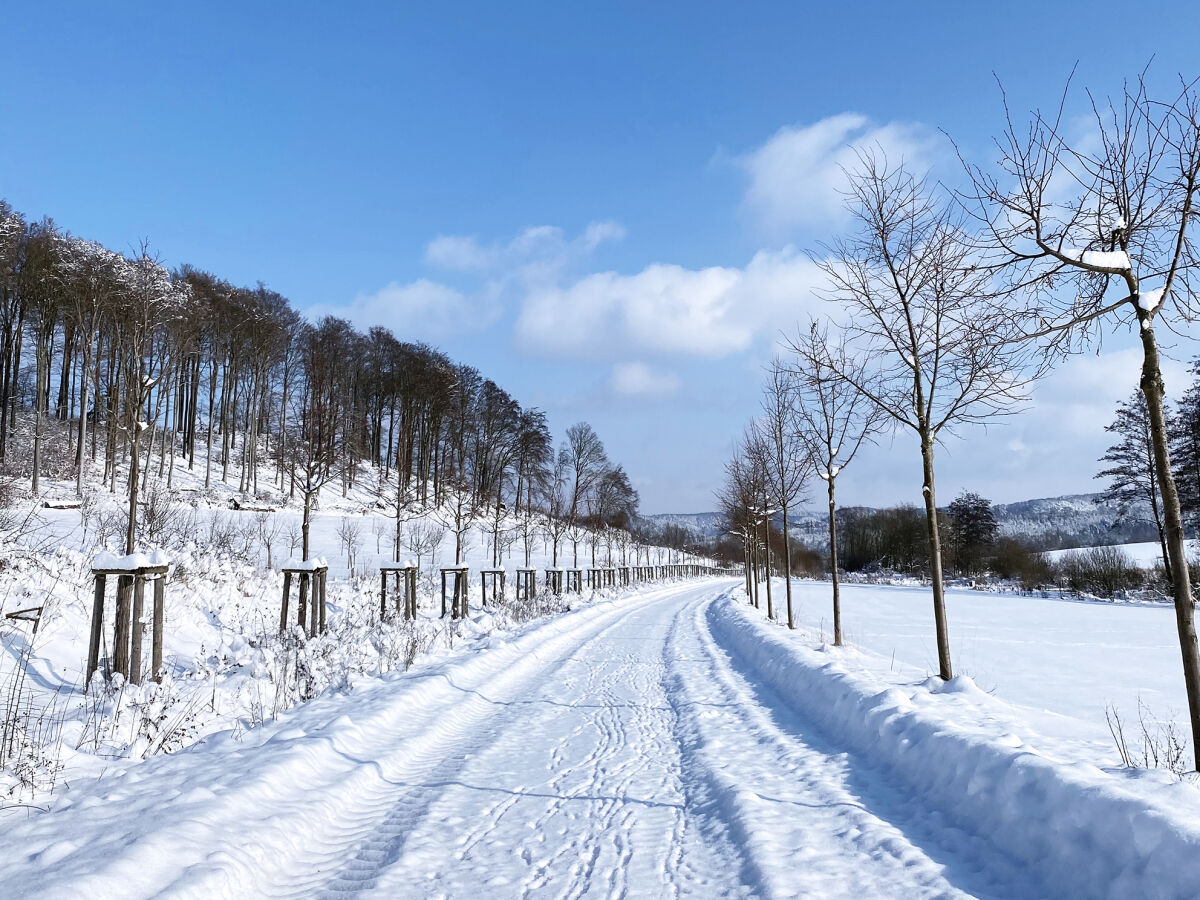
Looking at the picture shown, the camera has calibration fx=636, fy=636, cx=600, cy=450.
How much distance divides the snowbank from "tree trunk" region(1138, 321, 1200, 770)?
0.93m

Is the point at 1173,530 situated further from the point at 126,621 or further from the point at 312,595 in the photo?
the point at 312,595

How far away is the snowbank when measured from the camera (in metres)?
2.82

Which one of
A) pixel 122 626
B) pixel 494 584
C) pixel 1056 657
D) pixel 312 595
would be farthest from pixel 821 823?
pixel 494 584

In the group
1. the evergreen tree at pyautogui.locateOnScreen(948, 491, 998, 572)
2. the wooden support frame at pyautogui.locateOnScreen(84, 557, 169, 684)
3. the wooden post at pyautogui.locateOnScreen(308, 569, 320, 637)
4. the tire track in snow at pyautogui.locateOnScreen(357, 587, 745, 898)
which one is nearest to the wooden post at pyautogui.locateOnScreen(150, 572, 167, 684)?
the wooden support frame at pyautogui.locateOnScreen(84, 557, 169, 684)

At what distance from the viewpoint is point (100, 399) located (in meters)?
11.4

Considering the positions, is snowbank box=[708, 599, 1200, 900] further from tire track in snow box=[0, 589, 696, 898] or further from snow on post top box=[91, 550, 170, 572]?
snow on post top box=[91, 550, 170, 572]

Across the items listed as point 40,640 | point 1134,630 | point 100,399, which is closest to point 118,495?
point 100,399

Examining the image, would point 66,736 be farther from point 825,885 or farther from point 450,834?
point 825,885

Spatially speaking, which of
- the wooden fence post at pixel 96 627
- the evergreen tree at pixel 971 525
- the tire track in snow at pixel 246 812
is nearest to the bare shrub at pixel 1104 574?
the evergreen tree at pixel 971 525

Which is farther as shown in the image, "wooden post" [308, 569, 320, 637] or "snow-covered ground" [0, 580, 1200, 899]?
"wooden post" [308, 569, 320, 637]

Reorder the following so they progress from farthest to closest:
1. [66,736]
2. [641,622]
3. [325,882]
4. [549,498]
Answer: [549,498] < [641,622] < [66,736] < [325,882]

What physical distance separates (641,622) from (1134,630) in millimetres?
14771

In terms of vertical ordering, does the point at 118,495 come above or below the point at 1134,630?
above

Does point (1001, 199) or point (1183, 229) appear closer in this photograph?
point (1183, 229)
